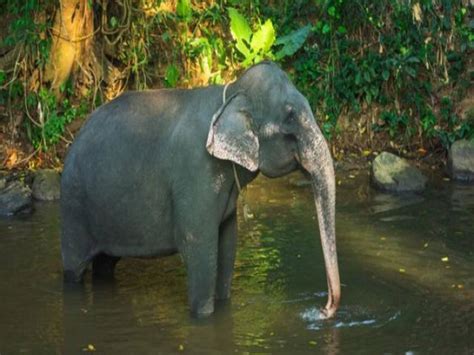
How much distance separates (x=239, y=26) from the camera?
14.4m

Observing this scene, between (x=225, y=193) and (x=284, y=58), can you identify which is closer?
(x=225, y=193)

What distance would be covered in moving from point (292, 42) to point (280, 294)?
231 inches

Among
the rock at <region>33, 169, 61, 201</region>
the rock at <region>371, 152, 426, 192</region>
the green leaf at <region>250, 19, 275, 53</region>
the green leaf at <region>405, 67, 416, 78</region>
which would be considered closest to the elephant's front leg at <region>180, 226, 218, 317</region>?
the rock at <region>33, 169, 61, 201</region>

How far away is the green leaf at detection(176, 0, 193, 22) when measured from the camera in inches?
572

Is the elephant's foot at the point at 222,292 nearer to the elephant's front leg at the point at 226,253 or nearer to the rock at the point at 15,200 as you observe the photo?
the elephant's front leg at the point at 226,253

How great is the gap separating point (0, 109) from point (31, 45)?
3.21 ft

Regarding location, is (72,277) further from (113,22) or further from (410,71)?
(410,71)

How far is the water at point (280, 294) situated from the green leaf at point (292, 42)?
282 cm

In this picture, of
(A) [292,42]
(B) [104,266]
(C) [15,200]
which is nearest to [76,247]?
(B) [104,266]

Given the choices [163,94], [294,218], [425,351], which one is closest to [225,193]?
[163,94]

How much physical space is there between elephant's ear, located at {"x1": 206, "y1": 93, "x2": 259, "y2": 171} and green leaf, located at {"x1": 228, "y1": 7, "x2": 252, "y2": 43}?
20.1 ft

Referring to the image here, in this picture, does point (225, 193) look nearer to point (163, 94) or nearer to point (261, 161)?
point (261, 161)

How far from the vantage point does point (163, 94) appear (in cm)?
905

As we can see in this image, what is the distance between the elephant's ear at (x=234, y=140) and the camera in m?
8.29
